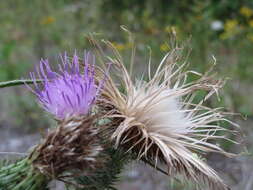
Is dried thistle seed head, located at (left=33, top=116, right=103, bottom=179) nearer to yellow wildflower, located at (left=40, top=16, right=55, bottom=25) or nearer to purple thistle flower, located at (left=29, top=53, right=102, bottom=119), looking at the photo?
purple thistle flower, located at (left=29, top=53, right=102, bottom=119)

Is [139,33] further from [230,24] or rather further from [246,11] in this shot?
[246,11]

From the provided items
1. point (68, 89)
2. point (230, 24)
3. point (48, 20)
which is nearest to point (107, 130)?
point (68, 89)

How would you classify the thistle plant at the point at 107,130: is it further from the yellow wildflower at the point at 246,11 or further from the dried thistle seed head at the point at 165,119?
the yellow wildflower at the point at 246,11

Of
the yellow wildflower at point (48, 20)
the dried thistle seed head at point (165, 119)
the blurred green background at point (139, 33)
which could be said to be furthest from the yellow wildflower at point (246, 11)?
the dried thistle seed head at point (165, 119)

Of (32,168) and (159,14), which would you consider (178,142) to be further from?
(159,14)

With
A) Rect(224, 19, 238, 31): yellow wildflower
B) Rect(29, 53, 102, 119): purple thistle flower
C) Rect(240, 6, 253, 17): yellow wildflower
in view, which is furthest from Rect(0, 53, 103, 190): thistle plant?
Rect(224, 19, 238, 31): yellow wildflower

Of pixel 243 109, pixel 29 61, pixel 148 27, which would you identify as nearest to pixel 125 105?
pixel 243 109
